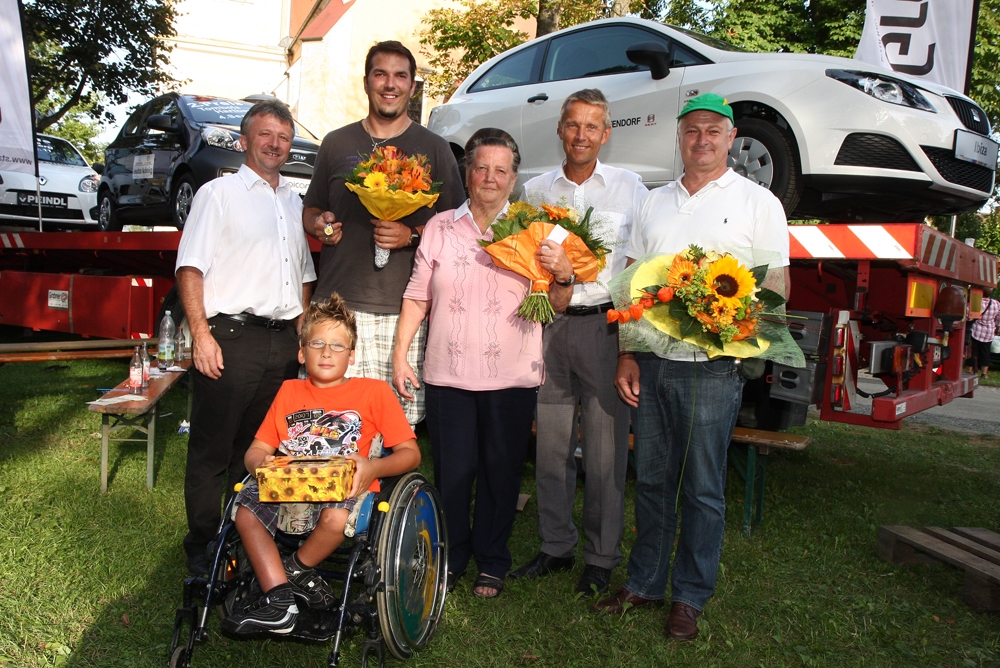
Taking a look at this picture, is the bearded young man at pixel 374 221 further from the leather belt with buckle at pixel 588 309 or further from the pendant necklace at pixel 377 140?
the leather belt with buckle at pixel 588 309

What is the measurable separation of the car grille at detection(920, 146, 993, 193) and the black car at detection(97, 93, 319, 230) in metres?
5.23

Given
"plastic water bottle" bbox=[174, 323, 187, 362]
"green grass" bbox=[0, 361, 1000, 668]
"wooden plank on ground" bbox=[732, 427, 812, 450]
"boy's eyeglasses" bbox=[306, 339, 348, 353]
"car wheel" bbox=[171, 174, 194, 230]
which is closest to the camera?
"boy's eyeglasses" bbox=[306, 339, 348, 353]

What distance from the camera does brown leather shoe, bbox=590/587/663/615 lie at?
141 inches

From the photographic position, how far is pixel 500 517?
3768 millimetres

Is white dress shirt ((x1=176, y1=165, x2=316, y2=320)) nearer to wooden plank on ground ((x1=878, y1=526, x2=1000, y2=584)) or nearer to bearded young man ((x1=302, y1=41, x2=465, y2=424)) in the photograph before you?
bearded young man ((x1=302, y1=41, x2=465, y2=424))

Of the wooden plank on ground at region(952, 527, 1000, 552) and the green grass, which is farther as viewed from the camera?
the wooden plank on ground at region(952, 527, 1000, 552)

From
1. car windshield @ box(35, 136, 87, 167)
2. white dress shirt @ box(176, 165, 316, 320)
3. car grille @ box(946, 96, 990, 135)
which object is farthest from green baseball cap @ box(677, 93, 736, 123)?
car windshield @ box(35, 136, 87, 167)

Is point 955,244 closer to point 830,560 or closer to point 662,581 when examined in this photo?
point 830,560

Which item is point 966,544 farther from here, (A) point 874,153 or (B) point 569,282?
(B) point 569,282

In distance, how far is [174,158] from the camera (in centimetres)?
872

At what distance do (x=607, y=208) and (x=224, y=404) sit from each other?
1.93m

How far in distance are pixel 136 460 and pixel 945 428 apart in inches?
328

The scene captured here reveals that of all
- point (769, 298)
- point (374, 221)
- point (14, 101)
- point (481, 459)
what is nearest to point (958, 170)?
point (769, 298)

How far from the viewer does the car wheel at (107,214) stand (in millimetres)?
10164
